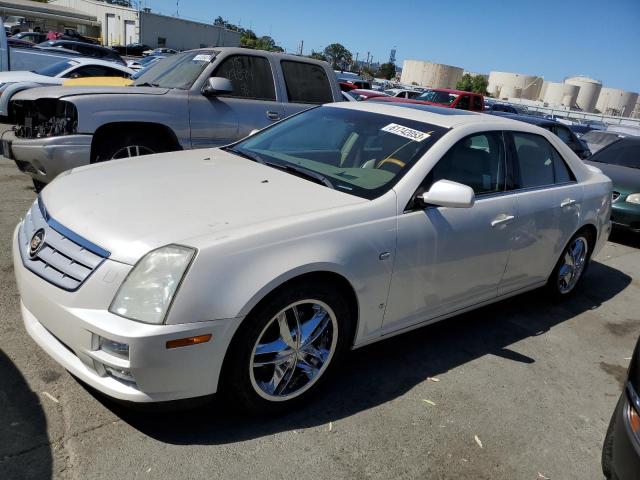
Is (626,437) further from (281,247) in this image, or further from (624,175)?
(624,175)

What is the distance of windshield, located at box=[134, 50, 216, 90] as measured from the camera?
6.13m

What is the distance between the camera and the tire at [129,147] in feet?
17.9

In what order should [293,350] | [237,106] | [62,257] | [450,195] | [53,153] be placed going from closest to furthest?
[62,257]
[293,350]
[450,195]
[53,153]
[237,106]

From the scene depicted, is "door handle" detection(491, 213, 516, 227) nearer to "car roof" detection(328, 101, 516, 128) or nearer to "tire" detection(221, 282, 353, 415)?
"car roof" detection(328, 101, 516, 128)

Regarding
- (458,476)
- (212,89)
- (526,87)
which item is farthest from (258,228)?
(526,87)

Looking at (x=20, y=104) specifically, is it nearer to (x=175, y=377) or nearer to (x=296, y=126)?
(x=296, y=126)

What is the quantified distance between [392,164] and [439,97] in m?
14.8

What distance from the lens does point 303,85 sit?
6875 millimetres

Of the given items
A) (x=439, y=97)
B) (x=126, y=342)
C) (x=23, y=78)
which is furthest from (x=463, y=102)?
(x=126, y=342)

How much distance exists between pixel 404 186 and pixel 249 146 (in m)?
1.41

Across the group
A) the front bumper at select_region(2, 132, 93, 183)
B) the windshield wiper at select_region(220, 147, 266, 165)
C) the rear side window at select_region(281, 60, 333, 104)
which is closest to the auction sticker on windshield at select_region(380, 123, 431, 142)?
the windshield wiper at select_region(220, 147, 266, 165)

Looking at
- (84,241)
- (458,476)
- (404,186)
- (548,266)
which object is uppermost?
(404,186)

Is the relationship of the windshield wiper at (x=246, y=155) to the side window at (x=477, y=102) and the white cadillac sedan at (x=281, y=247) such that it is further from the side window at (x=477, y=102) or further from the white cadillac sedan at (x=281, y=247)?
the side window at (x=477, y=102)

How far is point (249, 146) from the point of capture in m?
4.10
